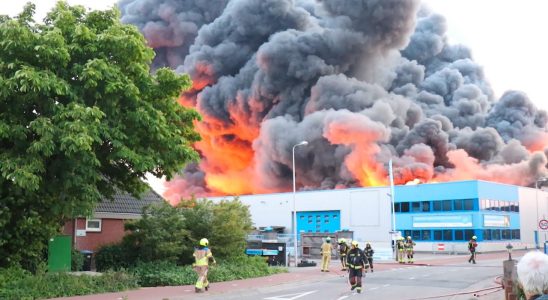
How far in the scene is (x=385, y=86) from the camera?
250 ft

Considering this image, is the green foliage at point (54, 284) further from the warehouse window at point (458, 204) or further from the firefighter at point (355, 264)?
the warehouse window at point (458, 204)

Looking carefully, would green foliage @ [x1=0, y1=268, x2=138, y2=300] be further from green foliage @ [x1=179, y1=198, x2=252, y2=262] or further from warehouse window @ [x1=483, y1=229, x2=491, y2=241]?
warehouse window @ [x1=483, y1=229, x2=491, y2=241]

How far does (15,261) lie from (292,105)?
185 feet

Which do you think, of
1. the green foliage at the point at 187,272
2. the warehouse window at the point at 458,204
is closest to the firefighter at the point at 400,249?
the green foliage at the point at 187,272

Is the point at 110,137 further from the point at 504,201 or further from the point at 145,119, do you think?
the point at 504,201

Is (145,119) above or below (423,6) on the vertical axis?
below

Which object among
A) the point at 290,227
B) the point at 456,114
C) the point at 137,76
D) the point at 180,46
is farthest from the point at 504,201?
the point at 180,46

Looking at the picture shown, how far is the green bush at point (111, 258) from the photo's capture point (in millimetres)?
20609

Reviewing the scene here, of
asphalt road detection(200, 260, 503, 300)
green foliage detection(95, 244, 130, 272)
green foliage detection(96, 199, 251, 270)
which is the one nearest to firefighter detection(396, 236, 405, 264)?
asphalt road detection(200, 260, 503, 300)

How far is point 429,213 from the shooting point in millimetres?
47188

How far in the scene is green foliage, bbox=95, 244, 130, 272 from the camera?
20.6m

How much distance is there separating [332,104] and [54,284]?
53.3m

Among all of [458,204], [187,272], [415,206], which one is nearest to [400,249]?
[187,272]

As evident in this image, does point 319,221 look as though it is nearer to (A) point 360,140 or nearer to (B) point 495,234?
(A) point 360,140
